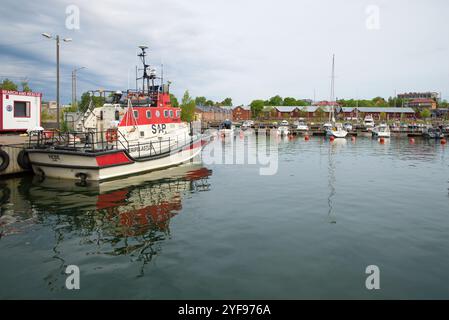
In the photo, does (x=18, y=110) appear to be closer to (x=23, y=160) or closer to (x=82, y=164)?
(x=23, y=160)

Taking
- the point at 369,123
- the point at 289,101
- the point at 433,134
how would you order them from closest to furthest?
the point at 433,134, the point at 369,123, the point at 289,101

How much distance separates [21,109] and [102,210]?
20474mm

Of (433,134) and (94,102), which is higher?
(94,102)

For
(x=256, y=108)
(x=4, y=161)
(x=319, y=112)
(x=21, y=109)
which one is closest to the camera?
(x=4, y=161)

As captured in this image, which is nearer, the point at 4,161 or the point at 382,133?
the point at 4,161

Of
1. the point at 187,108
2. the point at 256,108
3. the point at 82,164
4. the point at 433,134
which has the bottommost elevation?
the point at 82,164

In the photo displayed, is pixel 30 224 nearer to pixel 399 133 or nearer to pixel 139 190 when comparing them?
pixel 139 190

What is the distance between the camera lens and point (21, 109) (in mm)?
28453

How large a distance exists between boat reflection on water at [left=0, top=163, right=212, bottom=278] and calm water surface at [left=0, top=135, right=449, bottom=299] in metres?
0.06

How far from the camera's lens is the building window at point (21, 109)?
2799 centimetres

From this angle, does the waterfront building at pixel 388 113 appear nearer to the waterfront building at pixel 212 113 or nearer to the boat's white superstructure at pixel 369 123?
the boat's white superstructure at pixel 369 123

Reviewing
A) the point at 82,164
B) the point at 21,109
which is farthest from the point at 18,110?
the point at 82,164

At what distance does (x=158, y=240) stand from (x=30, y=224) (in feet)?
16.5

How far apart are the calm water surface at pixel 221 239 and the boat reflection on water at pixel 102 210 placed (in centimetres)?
6
